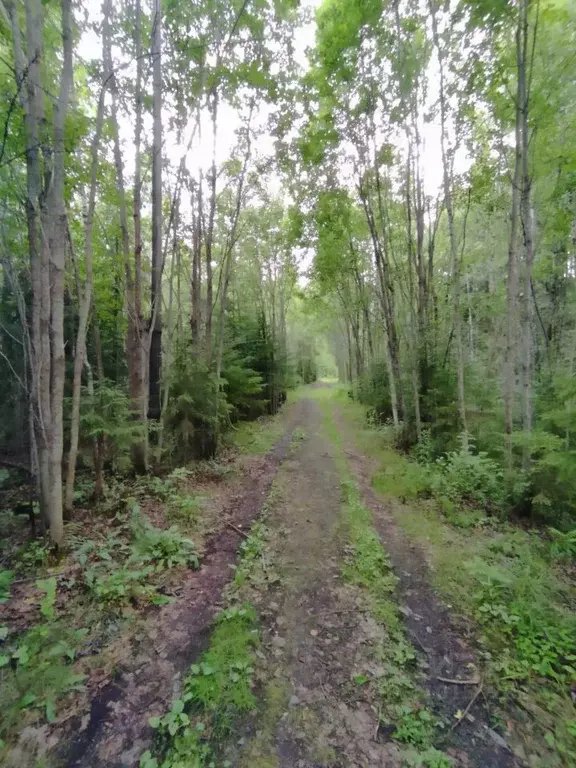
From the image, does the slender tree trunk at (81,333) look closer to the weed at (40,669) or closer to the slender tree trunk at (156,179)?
the slender tree trunk at (156,179)

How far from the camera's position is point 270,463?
830 cm

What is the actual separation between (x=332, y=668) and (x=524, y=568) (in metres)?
2.66

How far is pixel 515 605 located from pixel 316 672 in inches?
85.2

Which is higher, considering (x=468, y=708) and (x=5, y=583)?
(x=5, y=583)

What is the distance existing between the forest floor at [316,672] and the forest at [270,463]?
2 centimetres

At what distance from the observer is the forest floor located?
2.19 m

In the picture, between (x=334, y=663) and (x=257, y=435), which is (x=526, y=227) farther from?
(x=257, y=435)

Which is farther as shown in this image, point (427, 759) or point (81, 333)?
point (81, 333)

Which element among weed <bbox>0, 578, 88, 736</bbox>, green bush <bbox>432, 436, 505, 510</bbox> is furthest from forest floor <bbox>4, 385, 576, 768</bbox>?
green bush <bbox>432, 436, 505, 510</bbox>

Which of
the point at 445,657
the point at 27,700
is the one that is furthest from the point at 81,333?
the point at 445,657

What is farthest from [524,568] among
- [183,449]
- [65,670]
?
[183,449]

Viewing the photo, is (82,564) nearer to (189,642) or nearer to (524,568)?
(189,642)

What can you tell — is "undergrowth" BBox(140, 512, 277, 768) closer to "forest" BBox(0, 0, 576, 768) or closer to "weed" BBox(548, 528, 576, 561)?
"forest" BBox(0, 0, 576, 768)

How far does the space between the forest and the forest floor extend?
0.07 ft
